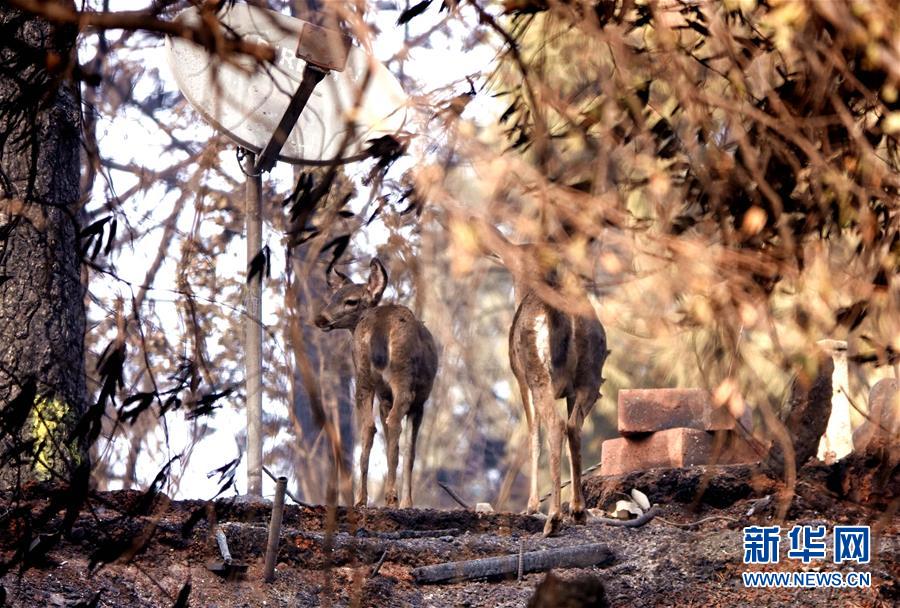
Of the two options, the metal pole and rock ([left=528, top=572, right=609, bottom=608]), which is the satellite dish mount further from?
the metal pole

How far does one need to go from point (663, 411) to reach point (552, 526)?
258 cm

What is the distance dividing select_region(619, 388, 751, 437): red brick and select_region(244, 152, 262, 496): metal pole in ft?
10.8

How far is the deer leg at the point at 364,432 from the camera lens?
9.94 metres

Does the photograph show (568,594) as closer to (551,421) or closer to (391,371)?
(551,421)

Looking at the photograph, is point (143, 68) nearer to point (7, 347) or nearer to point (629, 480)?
point (7, 347)

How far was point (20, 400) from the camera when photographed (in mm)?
3994

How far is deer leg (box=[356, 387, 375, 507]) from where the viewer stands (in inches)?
391

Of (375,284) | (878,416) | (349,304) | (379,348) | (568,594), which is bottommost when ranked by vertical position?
(568,594)

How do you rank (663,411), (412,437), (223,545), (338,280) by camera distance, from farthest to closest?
(338,280)
(663,411)
(412,437)
(223,545)

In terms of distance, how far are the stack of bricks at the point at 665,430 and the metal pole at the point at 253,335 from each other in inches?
130

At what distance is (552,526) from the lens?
8.47 m

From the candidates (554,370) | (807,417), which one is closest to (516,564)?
(554,370)

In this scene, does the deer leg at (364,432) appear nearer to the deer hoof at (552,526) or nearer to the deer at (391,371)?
the deer at (391,371)

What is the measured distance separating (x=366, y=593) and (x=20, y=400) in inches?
131
